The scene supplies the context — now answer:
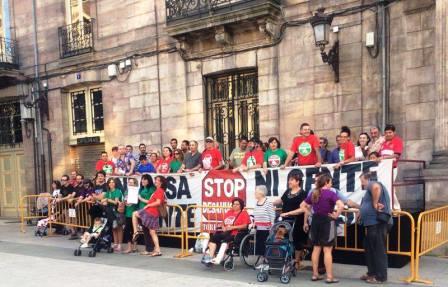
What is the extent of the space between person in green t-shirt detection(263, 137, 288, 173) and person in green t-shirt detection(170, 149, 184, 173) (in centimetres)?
232

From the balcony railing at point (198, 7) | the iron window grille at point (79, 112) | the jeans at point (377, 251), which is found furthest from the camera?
the iron window grille at point (79, 112)

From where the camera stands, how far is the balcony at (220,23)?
10.3 meters

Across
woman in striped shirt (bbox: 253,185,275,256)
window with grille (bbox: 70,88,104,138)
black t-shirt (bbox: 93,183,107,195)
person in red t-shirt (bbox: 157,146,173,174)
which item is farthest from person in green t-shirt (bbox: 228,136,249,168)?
window with grille (bbox: 70,88,104,138)

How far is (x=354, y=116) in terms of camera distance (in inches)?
372

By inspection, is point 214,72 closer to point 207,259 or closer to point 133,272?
point 207,259

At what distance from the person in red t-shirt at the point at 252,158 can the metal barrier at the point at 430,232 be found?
123 inches

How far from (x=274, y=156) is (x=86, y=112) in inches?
334

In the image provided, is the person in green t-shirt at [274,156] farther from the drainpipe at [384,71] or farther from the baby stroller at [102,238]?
the baby stroller at [102,238]

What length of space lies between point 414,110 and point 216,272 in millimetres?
5079

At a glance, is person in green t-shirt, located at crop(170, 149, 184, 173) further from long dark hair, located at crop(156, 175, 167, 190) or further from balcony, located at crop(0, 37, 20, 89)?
balcony, located at crop(0, 37, 20, 89)

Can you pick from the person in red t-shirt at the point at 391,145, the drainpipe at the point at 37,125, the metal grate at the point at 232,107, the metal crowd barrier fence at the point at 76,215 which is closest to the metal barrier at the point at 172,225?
the metal crowd barrier fence at the point at 76,215

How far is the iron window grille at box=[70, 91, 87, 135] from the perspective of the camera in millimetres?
14781

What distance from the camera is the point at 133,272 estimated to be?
7.41 m

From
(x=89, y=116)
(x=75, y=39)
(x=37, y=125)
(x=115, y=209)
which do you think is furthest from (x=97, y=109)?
(x=115, y=209)
